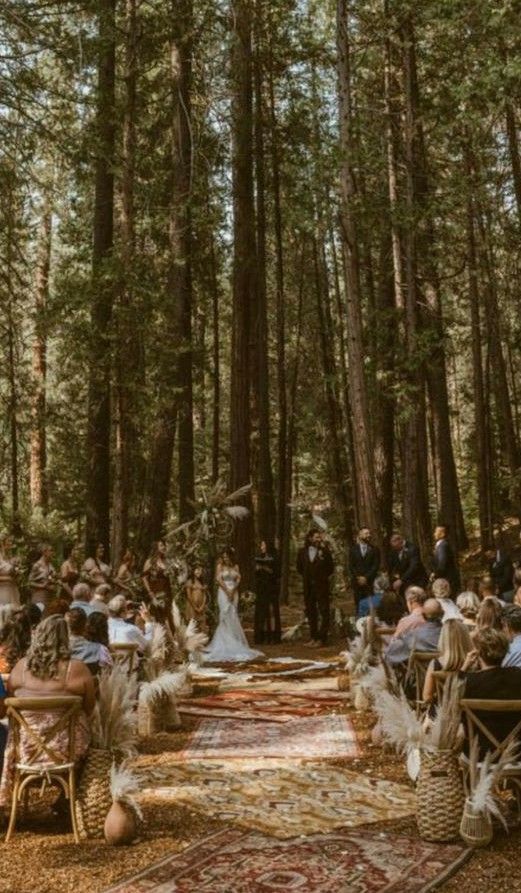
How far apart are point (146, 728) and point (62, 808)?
9.08 ft

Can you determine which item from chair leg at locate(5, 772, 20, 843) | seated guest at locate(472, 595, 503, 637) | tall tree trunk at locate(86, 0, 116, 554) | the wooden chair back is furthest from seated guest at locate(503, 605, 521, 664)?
tall tree trunk at locate(86, 0, 116, 554)

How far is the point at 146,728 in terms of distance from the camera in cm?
897

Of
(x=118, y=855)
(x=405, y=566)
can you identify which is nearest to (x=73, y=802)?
(x=118, y=855)

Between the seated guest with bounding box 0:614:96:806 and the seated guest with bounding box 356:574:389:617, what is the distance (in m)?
7.17

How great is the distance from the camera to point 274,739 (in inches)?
338

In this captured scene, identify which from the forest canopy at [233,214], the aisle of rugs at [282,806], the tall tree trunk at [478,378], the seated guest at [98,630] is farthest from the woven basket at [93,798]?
the tall tree trunk at [478,378]

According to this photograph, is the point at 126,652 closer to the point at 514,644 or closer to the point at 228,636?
the point at 514,644

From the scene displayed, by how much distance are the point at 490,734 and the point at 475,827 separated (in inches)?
20.1

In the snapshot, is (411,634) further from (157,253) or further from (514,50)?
(157,253)

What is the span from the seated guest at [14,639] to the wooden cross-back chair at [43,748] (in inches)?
35.9

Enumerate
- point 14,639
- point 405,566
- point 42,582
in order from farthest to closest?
point 405,566, point 42,582, point 14,639

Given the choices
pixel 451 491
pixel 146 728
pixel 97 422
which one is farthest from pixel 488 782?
pixel 451 491

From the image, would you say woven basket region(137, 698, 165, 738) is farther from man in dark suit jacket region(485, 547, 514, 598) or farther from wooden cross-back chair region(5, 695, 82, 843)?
man in dark suit jacket region(485, 547, 514, 598)

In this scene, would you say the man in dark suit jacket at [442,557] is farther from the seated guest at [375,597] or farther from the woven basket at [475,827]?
the woven basket at [475,827]
